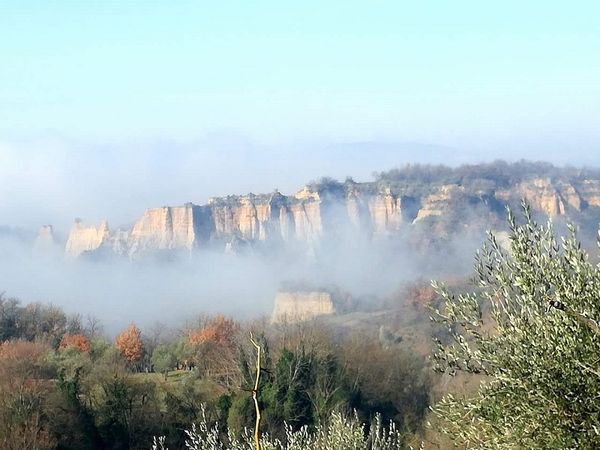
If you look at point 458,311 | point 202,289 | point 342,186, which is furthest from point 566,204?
point 458,311

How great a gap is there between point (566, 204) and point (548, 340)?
161m

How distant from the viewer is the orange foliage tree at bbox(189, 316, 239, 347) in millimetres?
56191

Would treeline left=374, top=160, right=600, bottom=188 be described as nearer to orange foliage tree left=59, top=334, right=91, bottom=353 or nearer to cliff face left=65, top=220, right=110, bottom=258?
Answer: cliff face left=65, top=220, right=110, bottom=258

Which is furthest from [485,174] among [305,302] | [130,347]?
[130,347]

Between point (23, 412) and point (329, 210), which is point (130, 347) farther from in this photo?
point (329, 210)

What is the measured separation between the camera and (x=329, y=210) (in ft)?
556

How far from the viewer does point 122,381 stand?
34469mm

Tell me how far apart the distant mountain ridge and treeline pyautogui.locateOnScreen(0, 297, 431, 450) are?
11204 centimetres

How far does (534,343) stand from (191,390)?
31.7 m

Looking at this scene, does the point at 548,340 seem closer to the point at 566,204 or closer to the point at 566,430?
the point at 566,430

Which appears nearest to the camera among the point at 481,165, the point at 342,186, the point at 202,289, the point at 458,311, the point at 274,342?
the point at 458,311

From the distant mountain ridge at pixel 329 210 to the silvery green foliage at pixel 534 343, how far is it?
487ft

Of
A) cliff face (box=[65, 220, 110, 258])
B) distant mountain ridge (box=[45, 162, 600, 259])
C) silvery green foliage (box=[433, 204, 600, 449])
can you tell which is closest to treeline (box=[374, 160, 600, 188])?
distant mountain ridge (box=[45, 162, 600, 259])

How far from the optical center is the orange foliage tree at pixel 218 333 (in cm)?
5619
